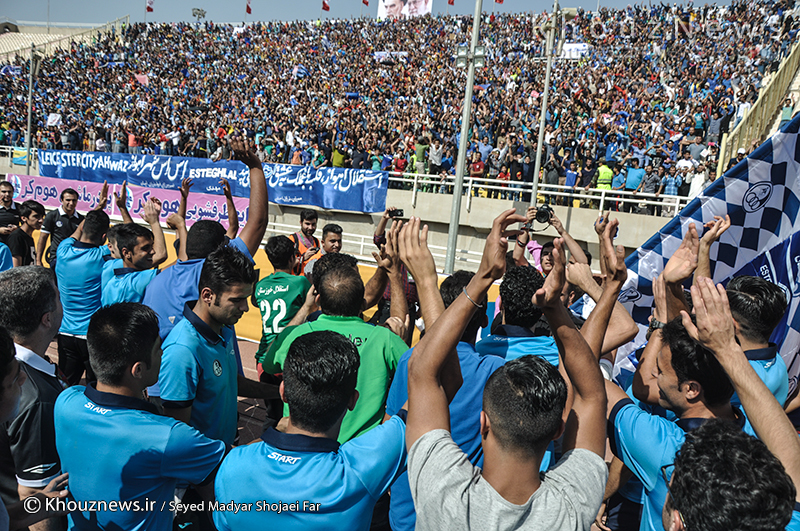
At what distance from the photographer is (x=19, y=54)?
4366 cm

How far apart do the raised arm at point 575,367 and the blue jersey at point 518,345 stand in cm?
81

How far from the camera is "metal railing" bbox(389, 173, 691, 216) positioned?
13.4 meters

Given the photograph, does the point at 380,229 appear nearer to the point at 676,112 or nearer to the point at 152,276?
the point at 152,276

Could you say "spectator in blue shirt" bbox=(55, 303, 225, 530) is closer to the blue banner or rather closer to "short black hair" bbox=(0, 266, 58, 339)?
"short black hair" bbox=(0, 266, 58, 339)

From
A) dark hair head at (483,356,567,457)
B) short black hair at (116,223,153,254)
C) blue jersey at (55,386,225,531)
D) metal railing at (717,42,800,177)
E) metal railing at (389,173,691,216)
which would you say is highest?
metal railing at (717,42,800,177)

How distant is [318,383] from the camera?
6.39 ft

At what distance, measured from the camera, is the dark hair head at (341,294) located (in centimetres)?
304

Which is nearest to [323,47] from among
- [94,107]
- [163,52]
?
[163,52]

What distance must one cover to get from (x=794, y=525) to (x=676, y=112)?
19.3 meters

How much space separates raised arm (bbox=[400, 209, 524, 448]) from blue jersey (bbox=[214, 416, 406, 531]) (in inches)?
8.9

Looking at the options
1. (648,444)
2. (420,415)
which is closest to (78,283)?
(420,415)

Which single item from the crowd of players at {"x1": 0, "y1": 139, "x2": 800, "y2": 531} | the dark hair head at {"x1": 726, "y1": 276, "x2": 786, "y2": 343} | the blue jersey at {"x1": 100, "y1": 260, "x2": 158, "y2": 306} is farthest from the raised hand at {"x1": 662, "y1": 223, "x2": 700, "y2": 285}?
the blue jersey at {"x1": 100, "y1": 260, "x2": 158, "y2": 306}

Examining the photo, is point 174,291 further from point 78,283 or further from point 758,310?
point 758,310

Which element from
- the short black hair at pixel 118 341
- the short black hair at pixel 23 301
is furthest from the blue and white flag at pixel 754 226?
the short black hair at pixel 23 301
